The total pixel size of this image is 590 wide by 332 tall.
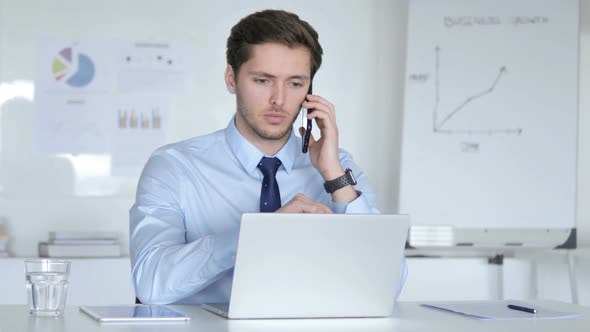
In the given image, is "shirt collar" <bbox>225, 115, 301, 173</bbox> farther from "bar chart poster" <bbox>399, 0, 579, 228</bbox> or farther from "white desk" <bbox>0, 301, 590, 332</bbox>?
"bar chart poster" <bbox>399, 0, 579, 228</bbox>

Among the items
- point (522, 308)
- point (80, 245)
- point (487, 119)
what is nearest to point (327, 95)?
point (487, 119)

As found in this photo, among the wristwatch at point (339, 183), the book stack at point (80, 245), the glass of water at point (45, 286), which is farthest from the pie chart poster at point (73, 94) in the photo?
the glass of water at point (45, 286)

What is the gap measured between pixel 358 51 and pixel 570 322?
2875 mm

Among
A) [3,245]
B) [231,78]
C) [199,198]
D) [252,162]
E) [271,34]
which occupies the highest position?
[271,34]

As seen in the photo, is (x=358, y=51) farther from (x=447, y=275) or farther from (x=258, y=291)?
(x=258, y=291)

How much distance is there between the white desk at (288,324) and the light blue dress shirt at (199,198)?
0.64 feet

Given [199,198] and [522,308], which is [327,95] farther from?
[522,308]

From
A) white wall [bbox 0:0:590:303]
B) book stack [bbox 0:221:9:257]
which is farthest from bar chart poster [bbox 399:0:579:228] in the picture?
book stack [bbox 0:221:9:257]

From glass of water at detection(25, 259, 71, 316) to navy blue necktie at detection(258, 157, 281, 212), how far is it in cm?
78

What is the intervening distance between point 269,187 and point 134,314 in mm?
783

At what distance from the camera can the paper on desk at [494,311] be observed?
2.05 m

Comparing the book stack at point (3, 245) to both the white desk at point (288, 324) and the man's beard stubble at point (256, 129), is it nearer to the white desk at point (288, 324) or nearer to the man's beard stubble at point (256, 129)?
the man's beard stubble at point (256, 129)

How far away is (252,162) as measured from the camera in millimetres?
2645

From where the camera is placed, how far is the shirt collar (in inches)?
104
